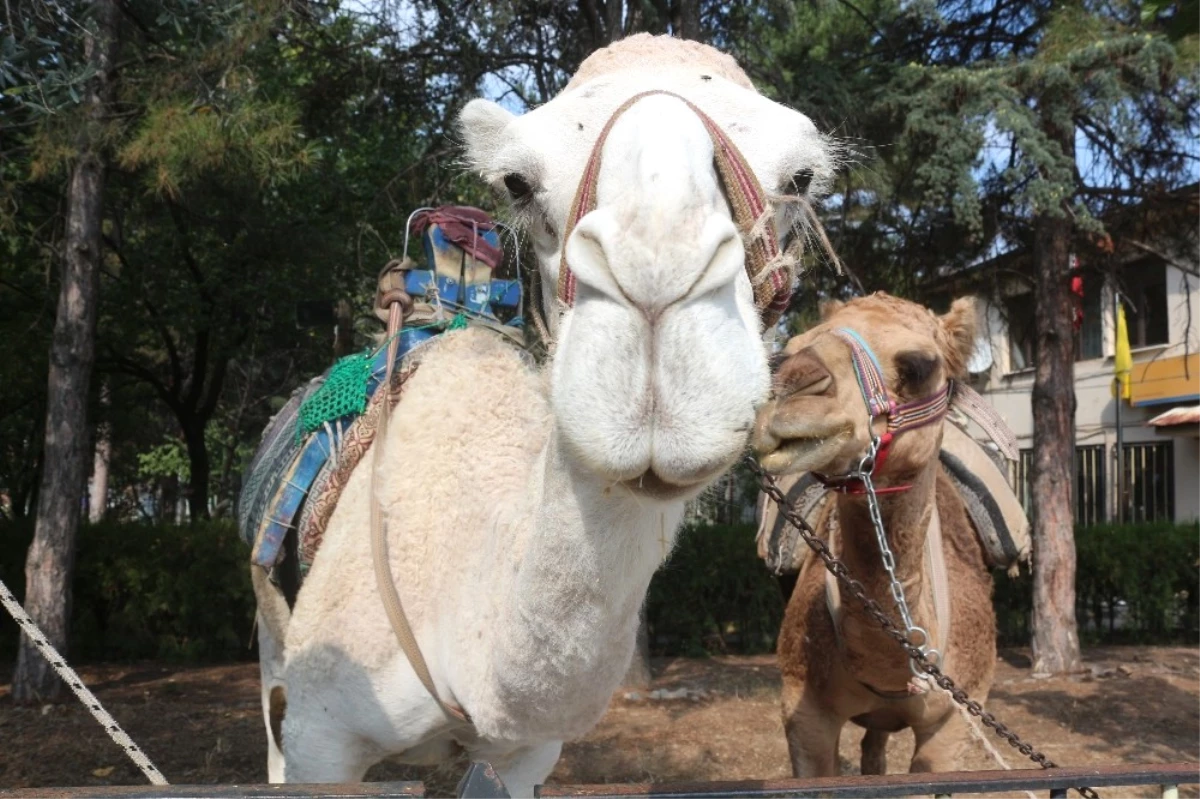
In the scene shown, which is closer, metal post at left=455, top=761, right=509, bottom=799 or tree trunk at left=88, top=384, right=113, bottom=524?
metal post at left=455, top=761, right=509, bottom=799

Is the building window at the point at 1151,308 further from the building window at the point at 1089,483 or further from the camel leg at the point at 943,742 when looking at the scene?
the camel leg at the point at 943,742

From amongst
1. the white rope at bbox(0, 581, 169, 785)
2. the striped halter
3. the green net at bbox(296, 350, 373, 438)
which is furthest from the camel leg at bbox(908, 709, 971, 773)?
the white rope at bbox(0, 581, 169, 785)

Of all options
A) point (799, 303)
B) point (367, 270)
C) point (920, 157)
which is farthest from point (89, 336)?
point (920, 157)

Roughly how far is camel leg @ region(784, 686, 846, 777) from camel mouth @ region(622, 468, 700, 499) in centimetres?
270

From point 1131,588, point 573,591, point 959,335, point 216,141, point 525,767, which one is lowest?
point 1131,588

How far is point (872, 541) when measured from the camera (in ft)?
11.2

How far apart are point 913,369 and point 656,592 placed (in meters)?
7.75

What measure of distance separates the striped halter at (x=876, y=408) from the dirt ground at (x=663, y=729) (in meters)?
3.04

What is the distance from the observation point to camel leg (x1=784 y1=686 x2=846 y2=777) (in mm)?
3893

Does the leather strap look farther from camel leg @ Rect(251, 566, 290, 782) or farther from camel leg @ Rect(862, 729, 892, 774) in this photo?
camel leg @ Rect(862, 729, 892, 774)

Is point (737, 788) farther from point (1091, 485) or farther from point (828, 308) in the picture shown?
point (1091, 485)

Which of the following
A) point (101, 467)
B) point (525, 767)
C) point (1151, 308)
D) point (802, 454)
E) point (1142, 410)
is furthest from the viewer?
point (101, 467)

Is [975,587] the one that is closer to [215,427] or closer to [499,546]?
[499,546]

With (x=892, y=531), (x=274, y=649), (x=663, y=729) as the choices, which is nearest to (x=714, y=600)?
(x=663, y=729)
